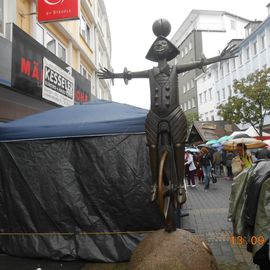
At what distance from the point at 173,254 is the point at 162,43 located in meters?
2.67

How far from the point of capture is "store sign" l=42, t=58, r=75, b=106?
36.2 ft

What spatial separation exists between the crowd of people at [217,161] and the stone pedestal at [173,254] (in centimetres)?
137

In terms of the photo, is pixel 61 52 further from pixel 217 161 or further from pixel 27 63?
pixel 217 161

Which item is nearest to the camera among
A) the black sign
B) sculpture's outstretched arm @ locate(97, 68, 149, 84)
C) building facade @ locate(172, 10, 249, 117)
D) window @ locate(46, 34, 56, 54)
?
sculpture's outstretched arm @ locate(97, 68, 149, 84)

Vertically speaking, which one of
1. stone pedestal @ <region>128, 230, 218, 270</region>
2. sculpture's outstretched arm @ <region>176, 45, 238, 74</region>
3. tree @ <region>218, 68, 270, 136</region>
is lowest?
stone pedestal @ <region>128, 230, 218, 270</region>

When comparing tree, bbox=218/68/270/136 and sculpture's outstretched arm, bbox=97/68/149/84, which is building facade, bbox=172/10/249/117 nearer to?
tree, bbox=218/68/270/136

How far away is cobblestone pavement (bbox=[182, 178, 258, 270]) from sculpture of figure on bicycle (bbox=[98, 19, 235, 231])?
193 centimetres

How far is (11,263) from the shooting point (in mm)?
6297

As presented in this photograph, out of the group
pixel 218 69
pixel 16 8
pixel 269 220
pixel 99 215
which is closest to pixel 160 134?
pixel 269 220

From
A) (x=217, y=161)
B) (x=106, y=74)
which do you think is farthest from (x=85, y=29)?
(x=106, y=74)

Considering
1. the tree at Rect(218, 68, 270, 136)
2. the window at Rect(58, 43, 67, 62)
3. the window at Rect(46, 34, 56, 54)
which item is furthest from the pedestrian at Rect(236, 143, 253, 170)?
the tree at Rect(218, 68, 270, 136)

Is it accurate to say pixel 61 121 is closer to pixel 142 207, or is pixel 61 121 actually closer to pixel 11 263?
pixel 142 207

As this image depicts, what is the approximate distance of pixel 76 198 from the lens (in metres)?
6.64

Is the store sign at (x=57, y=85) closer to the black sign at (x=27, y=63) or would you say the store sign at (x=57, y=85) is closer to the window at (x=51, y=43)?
the black sign at (x=27, y=63)
